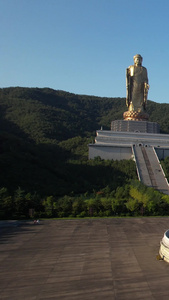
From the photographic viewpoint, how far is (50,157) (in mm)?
29781

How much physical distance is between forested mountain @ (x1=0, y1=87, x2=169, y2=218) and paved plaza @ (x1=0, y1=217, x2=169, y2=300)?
7.88m

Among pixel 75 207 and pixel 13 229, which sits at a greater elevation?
pixel 75 207

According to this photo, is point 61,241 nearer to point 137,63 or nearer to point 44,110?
point 137,63

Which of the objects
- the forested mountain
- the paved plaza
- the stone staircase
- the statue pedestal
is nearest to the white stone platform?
the stone staircase

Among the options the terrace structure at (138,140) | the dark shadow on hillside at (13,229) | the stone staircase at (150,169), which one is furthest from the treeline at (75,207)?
the terrace structure at (138,140)

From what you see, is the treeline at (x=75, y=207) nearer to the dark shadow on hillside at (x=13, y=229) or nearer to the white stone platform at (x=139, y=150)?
the dark shadow on hillside at (x=13, y=229)

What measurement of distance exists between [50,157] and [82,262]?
70.7ft

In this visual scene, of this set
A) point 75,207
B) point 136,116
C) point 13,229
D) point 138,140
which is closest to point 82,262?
point 13,229

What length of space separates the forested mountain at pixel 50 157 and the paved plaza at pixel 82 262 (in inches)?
310

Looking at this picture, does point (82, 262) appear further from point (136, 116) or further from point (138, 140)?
point (136, 116)

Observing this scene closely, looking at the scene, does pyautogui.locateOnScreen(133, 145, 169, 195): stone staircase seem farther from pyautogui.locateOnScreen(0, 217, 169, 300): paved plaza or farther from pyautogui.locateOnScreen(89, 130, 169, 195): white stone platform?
pyautogui.locateOnScreen(0, 217, 169, 300): paved plaza

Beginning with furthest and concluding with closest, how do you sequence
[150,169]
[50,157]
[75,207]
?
[50,157] < [150,169] < [75,207]

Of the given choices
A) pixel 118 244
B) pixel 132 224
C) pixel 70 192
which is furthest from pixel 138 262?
pixel 70 192

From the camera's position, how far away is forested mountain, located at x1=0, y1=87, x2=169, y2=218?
22.1 metres
